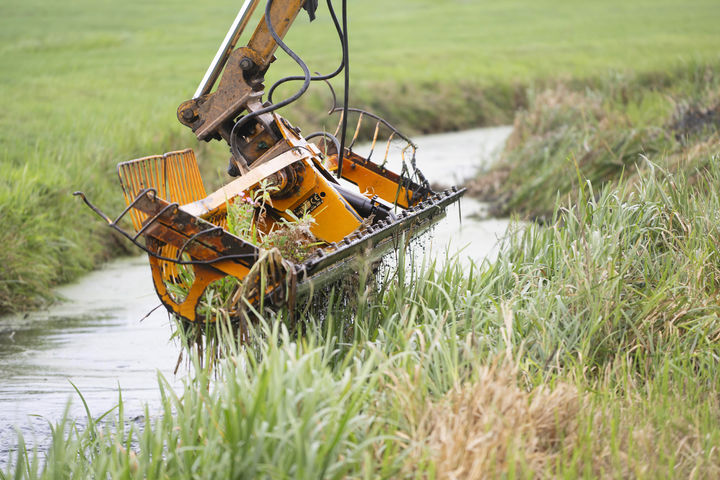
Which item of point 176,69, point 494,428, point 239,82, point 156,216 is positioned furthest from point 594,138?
point 176,69

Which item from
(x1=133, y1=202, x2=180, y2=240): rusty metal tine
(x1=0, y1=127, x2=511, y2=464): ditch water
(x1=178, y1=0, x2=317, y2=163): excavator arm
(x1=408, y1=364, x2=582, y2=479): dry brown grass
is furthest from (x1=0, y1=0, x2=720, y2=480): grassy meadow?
(x1=178, y1=0, x2=317, y2=163): excavator arm

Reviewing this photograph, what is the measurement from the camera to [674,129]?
330 inches

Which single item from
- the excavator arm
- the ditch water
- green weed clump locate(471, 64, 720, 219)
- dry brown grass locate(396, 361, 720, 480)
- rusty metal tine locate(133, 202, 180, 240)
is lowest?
the ditch water

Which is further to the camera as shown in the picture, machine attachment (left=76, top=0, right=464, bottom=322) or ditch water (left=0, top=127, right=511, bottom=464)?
ditch water (left=0, top=127, right=511, bottom=464)

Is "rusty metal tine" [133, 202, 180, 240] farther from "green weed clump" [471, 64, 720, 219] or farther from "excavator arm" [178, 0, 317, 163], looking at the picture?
"green weed clump" [471, 64, 720, 219]

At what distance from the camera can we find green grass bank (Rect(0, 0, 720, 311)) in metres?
7.13

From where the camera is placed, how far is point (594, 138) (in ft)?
29.0

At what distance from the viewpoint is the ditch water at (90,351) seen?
4.67 metres

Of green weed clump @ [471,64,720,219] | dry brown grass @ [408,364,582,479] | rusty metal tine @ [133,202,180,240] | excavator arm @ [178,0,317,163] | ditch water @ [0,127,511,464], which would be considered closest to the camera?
dry brown grass @ [408,364,582,479]

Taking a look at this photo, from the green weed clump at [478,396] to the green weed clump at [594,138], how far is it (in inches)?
122

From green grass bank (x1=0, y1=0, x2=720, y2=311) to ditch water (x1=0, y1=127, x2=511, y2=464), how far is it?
0.95ft

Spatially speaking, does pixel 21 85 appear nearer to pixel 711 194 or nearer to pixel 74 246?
pixel 74 246

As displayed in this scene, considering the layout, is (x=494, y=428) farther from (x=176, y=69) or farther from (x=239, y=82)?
(x=176, y=69)

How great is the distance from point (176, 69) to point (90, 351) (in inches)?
423
